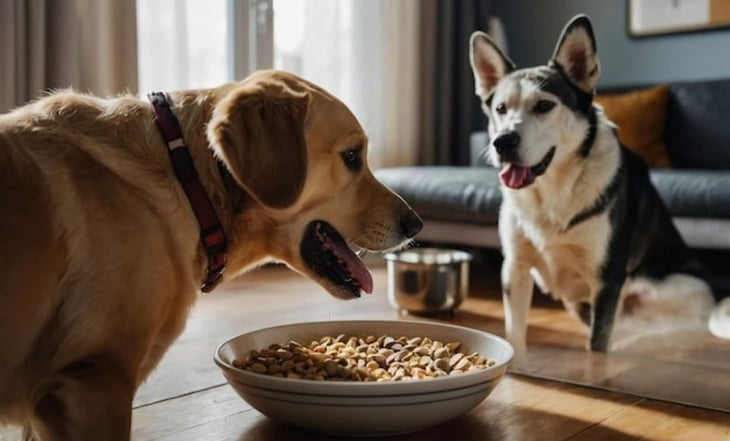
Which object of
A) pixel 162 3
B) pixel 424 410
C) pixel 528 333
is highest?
pixel 162 3

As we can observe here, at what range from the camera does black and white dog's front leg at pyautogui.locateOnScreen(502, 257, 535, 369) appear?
2309 millimetres

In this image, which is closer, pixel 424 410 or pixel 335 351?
pixel 424 410

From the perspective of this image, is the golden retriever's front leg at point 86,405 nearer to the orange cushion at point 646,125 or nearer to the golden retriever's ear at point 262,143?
the golden retriever's ear at point 262,143

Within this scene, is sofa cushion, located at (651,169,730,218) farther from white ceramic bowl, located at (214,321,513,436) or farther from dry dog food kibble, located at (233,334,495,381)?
white ceramic bowl, located at (214,321,513,436)

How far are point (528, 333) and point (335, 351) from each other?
1124 millimetres

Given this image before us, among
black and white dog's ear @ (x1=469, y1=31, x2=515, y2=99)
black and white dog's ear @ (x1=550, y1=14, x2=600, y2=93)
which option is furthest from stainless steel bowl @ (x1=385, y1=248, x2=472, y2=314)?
black and white dog's ear @ (x1=550, y1=14, x2=600, y2=93)

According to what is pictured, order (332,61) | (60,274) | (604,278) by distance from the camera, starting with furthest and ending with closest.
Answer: (332,61), (604,278), (60,274)

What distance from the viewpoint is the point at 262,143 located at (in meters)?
1.30

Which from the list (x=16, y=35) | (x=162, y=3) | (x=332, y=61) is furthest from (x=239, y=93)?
(x=332, y=61)

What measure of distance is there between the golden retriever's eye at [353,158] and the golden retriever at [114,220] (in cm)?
5

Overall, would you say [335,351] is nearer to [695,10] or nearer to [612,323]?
[612,323]

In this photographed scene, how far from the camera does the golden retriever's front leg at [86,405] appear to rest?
1.20 metres

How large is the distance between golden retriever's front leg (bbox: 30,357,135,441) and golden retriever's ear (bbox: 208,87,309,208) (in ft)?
1.21

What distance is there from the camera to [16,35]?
10.0 ft
